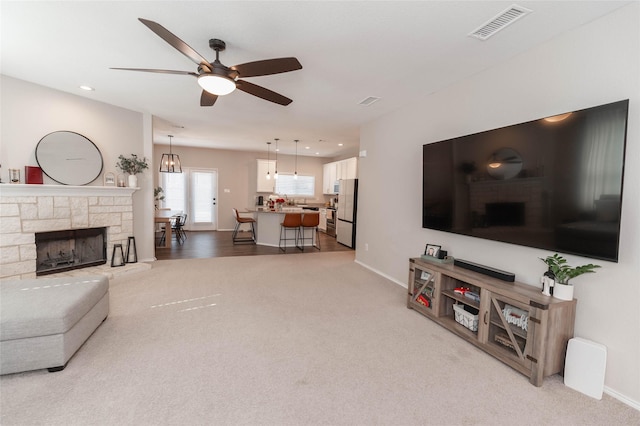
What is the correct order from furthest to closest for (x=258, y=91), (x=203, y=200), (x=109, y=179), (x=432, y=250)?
(x=203, y=200) < (x=109, y=179) < (x=432, y=250) < (x=258, y=91)

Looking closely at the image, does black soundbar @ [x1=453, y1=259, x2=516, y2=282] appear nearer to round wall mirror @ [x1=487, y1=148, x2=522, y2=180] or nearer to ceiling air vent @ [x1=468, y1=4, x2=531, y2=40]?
round wall mirror @ [x1=487, y1=148, x2=522, y2=180]

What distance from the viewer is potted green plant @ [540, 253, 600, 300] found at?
6.45ft

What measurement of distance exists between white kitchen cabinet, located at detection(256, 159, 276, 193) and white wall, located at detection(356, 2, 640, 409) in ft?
18.3

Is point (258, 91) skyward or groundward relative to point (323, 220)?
skyward

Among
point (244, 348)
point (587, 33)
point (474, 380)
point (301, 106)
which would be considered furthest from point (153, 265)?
point (587, 33)

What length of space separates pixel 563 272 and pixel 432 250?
1.38 metres

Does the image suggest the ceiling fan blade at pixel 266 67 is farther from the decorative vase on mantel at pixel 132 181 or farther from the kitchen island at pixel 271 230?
the kitchen island at pixel 271 230

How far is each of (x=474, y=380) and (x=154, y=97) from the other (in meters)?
5.04

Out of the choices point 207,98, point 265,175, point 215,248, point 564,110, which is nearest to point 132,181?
point 215,248

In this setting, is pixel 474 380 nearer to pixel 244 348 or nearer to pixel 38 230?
pixel 244 348

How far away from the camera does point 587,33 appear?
6.83ft

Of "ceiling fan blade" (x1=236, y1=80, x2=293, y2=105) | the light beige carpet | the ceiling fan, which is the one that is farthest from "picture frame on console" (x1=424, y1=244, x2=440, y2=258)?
the ceiling fan

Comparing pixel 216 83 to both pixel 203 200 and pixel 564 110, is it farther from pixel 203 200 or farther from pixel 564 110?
pixel 203 200

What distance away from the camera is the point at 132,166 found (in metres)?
4.67
